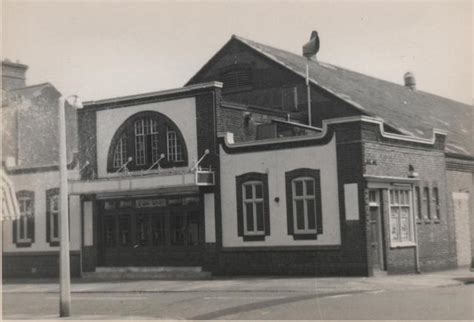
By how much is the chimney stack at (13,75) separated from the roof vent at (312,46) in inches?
575

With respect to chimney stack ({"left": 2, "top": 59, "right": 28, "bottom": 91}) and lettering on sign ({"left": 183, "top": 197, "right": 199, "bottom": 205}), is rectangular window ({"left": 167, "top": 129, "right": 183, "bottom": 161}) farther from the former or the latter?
chimney stack ({"left": 2, "top": 59, "right": 28, "bottom": 91})

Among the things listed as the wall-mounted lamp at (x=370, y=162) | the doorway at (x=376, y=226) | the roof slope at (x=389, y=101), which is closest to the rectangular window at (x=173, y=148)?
the wall-mounted lamp at (x=370, y=162)

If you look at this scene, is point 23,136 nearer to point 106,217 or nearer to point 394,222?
point 106,217

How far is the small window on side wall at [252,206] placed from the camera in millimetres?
23188

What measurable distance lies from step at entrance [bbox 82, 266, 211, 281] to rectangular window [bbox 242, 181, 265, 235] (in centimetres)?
233

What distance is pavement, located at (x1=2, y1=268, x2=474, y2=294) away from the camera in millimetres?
18672

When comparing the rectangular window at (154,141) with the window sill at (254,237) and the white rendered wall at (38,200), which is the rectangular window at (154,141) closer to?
the white rendered wall at (38,200)

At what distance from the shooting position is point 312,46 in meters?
35.7

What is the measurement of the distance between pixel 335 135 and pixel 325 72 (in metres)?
11.8

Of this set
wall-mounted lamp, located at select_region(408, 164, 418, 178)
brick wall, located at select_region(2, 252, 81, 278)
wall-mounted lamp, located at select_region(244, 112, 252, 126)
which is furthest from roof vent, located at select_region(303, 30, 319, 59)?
brick wall, located at select_region(2, 252, 81, 278)

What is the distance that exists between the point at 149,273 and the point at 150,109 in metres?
6.13

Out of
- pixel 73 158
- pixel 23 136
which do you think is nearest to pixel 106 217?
pixel 73 158

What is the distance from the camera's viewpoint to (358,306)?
14.2 meters

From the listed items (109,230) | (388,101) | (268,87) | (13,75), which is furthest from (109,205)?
(388,101)
